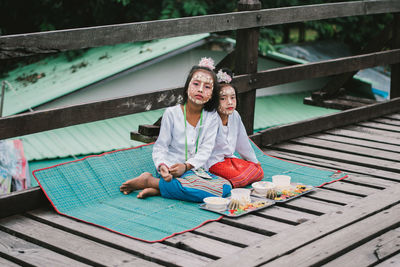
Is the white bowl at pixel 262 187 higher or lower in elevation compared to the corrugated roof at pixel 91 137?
higher

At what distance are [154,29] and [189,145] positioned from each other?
0.84 m

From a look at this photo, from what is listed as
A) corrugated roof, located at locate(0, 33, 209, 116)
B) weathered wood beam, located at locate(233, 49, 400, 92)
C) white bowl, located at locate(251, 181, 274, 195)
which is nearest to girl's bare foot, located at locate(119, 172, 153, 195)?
white bowl, located at locate(251, 181, 274, 195)

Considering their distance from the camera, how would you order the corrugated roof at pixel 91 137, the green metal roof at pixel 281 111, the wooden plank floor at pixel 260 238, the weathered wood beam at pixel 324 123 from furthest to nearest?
the green metal roof at pixel 281 111, the corrugated roof at pixel 91 137, the weathered wood beam at pixel 324 123, the wooden plank floor at pixel 260 238

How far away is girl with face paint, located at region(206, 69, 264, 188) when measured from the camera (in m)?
4.36

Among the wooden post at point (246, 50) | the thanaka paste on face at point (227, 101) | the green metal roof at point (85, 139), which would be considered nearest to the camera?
the thanaka paste on face at point (227, 101)

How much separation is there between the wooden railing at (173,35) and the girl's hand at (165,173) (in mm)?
480

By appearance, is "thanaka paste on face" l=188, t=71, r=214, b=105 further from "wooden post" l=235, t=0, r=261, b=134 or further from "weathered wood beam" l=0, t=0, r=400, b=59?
"wooden post" l=235, t=0, r=261, b=134

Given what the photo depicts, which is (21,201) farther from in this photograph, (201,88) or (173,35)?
(173,35)

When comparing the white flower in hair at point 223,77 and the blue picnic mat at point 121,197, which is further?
the white flower in hair at point 223,77

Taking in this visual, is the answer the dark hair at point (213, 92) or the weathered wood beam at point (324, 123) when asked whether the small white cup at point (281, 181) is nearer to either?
the dark hair at point (213, 92)

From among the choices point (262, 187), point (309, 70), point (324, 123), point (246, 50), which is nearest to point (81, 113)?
point (262, 187)

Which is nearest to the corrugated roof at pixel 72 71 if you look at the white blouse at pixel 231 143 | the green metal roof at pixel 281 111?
the green metal roof at pixel 281 111

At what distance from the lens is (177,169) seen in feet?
13.5

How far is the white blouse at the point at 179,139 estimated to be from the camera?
4250 mm
